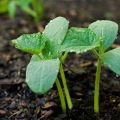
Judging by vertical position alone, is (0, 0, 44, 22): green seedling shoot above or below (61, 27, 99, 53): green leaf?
above

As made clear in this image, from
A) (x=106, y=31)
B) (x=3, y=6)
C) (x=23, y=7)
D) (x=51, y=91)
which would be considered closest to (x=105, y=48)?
(x=106, y=31)

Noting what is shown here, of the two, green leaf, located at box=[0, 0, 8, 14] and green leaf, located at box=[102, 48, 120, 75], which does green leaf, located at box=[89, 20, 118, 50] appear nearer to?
green leaf, located at box=[102, 48, 120, 75]

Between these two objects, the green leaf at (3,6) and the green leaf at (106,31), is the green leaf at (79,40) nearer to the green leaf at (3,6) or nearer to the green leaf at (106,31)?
the green leaf at (106,31)

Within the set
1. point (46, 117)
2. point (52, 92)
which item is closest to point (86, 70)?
point (52, 92)

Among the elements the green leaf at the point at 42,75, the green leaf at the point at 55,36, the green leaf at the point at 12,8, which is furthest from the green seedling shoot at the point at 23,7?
the green leaf at the point at 42,75

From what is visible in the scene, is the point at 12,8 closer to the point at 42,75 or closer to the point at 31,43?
the point at 31,43

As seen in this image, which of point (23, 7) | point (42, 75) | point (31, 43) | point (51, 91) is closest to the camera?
point (42, 75)

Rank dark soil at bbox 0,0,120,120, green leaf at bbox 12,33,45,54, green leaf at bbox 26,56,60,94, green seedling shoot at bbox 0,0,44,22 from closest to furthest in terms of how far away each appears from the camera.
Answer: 1. green leaf at bbox 26,56,60,94
2. green leaf at bbox 12,33,45,54
3. dark soil at bbox 0,0,120,120
4. green seedling shoot at bbox 0,0,44,22

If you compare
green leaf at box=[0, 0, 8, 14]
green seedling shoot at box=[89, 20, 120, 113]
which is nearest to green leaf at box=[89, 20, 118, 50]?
green seedling shoot at box=[89, 20, 120, 113]
